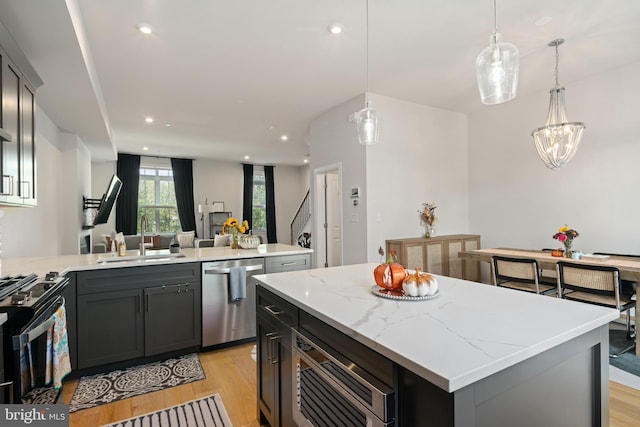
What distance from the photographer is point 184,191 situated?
9406mm

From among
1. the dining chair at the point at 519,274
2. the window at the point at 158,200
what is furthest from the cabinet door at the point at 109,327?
the window at the point at 158,200

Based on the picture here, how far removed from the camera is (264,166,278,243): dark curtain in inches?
420

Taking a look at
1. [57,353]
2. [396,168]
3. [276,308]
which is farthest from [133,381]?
[396,168]

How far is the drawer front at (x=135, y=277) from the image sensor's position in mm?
2609

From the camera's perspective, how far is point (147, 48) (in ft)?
10.3

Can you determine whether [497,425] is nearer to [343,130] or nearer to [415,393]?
[415,393]

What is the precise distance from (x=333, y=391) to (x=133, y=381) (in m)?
2.16

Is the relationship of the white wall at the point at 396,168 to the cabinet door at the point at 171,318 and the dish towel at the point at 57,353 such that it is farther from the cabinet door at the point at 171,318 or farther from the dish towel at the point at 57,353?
the dish towel at the point at 57,353

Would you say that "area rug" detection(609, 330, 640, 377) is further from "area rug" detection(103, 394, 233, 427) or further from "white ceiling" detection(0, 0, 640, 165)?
"area rug" detection(103, 394, 233, 427)

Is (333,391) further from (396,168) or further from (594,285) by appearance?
(396,168)

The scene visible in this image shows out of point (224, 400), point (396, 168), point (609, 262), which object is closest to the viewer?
point (224, 400)

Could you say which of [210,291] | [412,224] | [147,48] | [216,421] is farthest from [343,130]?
[216,421]

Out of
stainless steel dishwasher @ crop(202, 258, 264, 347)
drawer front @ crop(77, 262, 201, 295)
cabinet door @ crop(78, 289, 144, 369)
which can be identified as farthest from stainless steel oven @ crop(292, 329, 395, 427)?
cabinet door @ crop(78, 289, 144, 369)

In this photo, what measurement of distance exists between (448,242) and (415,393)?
4341 mm
